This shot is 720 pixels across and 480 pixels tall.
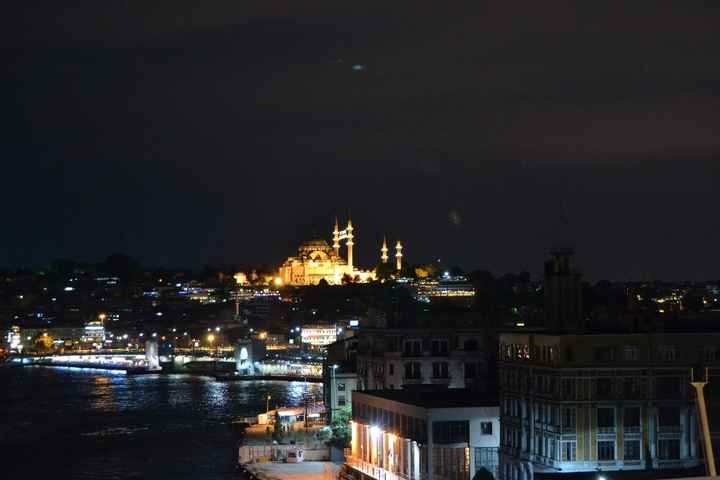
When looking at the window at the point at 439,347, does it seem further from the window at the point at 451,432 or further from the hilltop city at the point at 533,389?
the window at the point at 451,432

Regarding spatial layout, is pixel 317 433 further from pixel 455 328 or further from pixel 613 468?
pixel 613 468

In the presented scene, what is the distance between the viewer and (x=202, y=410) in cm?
5250

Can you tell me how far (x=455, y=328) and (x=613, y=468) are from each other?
10.4 metres

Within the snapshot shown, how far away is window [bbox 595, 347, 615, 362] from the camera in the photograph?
63.8ft

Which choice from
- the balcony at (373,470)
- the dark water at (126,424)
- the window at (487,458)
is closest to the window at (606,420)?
the window at (487,458)

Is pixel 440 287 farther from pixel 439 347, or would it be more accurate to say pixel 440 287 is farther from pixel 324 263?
pixel 439 347

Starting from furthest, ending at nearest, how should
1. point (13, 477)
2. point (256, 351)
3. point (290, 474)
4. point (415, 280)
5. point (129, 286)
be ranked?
point (129, 286)
point (415, 280)
point (256, 351)
point (13, 477)
point (290, 474)

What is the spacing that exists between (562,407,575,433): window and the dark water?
12.2 m

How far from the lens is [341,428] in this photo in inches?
1256

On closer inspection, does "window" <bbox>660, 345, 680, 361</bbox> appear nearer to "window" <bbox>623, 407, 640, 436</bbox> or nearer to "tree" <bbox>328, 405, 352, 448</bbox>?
"window" <bbox>623, 407, 640, 436</bbox>

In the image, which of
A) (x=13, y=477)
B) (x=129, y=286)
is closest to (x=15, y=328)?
(x=129, y=286)

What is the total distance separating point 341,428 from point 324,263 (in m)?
111

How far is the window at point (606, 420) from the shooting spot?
19141 mm

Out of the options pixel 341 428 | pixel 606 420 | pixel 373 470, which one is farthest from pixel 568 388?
pixel 341 428
